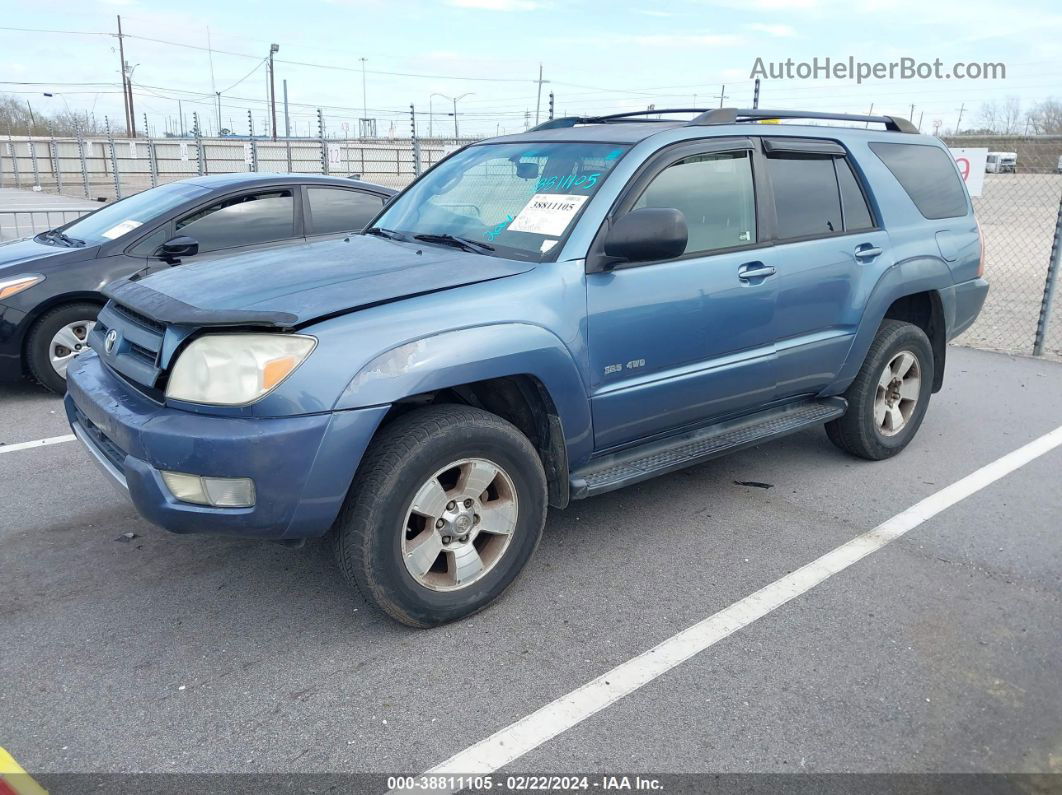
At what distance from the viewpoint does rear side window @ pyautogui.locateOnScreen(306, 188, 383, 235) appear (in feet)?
21.5

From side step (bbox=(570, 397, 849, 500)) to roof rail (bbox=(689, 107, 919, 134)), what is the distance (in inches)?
56.3

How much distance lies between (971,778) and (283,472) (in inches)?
88.1

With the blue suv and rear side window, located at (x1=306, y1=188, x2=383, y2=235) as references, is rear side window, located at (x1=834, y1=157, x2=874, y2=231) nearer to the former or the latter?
the blue suv

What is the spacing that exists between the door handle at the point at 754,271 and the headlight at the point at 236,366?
6.68ft

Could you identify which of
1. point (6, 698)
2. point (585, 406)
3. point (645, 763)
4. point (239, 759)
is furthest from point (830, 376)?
point (6, 698)

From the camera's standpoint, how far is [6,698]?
276 centimetres

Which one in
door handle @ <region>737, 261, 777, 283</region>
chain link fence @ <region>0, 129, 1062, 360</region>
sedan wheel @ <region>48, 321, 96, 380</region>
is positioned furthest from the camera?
chain link fence @ <region>0, 129, 1062, 360</region>

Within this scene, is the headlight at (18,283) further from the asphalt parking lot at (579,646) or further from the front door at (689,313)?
the front door at (689,313)

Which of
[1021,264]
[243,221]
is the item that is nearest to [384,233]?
[243,221]

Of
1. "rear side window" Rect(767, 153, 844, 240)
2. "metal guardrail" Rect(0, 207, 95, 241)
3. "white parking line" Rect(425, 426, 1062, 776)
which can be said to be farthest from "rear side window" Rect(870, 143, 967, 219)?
"metal guardrail" Rect(0, 207, 95, 241)

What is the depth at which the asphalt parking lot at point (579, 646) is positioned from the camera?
258 cm

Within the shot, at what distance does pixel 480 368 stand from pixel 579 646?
41.7 inches

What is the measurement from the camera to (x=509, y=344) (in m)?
3.12

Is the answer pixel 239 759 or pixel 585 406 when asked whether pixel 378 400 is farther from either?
pixel 239 759
